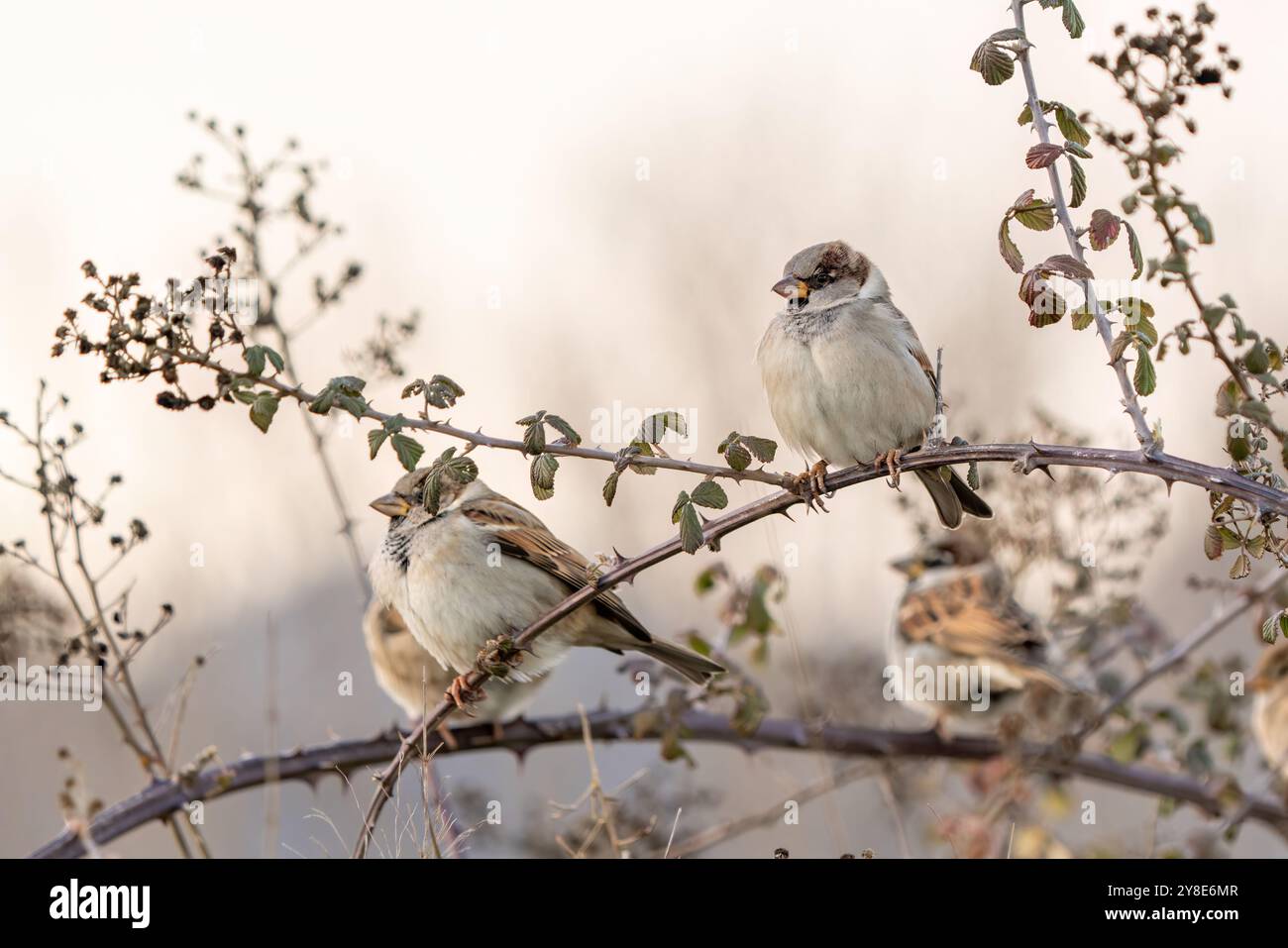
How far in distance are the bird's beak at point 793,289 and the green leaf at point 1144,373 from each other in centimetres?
176

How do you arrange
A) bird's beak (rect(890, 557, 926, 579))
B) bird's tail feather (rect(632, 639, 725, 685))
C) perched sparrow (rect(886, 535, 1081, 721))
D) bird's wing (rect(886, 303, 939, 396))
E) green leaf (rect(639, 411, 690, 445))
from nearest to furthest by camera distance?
green leaf (rect(639, 411, 690, 445))
bird's tail feather (rect(632, 639, 725, 685))
bird's wing (rect(886, 303, 939, 396))
perched sparrow (rect(886, 535, 1081, 721))
bird's beak (rect(890, 557, 926, 579))

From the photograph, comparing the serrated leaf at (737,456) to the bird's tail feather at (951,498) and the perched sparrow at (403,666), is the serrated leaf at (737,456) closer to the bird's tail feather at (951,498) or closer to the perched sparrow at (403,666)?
the bird's tail feather at (951,498)

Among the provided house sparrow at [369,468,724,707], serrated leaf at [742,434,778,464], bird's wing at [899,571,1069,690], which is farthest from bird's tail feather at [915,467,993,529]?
bird's wing at [899,571,1069,690]

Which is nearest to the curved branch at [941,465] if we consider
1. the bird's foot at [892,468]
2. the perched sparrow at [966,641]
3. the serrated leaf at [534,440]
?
the bird's foot at [892,468]

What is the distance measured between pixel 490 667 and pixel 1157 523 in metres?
2.41

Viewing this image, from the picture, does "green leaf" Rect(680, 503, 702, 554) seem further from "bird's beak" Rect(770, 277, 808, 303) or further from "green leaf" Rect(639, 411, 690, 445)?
"bird's beak" Rect(770, 277, 808, 303)

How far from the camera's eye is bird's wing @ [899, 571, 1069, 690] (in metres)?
5.76

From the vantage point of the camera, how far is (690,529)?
7.00ft

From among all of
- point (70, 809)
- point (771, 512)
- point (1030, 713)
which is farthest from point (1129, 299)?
point (1030, 713)

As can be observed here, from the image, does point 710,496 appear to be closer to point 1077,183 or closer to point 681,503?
point 681,503

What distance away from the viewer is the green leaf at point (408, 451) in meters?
2.12

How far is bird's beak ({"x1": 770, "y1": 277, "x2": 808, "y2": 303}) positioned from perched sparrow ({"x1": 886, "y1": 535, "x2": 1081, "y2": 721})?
6.77 ft

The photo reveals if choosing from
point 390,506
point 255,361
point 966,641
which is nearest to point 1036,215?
point 255,361

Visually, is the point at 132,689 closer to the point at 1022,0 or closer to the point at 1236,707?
the point at 1022,0
